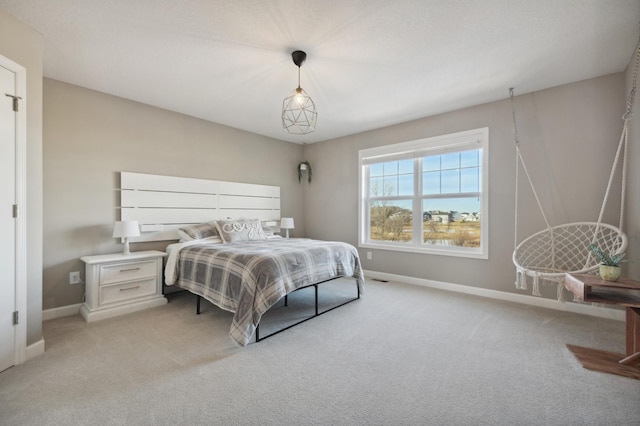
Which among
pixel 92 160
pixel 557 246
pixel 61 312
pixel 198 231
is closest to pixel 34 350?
pixel 61 312

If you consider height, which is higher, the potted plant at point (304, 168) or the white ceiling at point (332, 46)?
the white ceiling at point (332, 46)

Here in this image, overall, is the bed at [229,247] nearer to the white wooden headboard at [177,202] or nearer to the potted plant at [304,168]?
the white wooden headboard at [177,202]

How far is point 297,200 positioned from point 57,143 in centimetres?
353

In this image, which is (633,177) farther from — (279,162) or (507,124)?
(279,162)

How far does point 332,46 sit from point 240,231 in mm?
2489

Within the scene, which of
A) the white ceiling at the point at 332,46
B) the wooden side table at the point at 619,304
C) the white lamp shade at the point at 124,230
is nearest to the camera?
the wooden side table at the point at 619,304

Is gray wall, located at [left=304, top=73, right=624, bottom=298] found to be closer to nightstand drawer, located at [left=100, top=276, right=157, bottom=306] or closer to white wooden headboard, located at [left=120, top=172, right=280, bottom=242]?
white wooden headboard, located at [left=120, top=172, right=280, bottom=242]

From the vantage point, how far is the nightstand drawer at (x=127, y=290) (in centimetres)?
282

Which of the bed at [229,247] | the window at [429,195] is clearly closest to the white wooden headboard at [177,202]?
the bed at [229,247]

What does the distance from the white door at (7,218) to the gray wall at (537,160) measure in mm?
4124

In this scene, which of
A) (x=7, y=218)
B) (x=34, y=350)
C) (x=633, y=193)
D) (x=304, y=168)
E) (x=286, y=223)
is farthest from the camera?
(x=304, y=168)

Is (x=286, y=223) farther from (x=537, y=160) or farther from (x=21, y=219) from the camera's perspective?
(x=537, y=160)

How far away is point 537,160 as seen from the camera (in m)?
3.17

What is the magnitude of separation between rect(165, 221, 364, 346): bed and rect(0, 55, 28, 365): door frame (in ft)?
4.07
